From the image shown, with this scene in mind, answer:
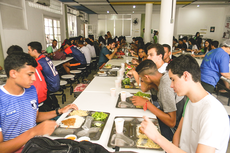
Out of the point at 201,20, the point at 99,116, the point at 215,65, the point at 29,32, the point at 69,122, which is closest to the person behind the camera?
the point at 69,122

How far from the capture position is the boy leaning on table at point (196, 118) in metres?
0.95

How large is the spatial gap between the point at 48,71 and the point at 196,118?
267 cm

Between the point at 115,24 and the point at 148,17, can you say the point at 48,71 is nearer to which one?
the point at 148,17

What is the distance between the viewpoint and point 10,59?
4.47 ft

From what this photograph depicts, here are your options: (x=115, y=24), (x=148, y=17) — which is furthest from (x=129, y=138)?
(x=115, y=24)

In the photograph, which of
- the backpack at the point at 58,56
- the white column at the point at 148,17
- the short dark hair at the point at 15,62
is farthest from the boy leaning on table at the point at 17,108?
the white column at the point at 148,17

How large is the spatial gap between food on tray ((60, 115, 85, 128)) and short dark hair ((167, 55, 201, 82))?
37.7 inches

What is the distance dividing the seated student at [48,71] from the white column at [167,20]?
3.29 m

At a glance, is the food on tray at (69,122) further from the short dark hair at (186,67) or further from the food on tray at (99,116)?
the short dark hair at (186,67)

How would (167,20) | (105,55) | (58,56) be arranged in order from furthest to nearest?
(105,55)
(58,56)
(167,20)

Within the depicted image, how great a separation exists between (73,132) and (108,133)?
30 centimetres

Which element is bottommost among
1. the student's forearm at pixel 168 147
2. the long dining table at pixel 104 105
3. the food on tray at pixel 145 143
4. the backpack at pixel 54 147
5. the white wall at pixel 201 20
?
the food on tray at pixel 145 143

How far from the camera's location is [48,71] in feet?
10.1

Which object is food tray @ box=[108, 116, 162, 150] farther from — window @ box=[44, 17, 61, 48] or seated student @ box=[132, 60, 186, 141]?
window @ box=[44, 17, 61, 48]
